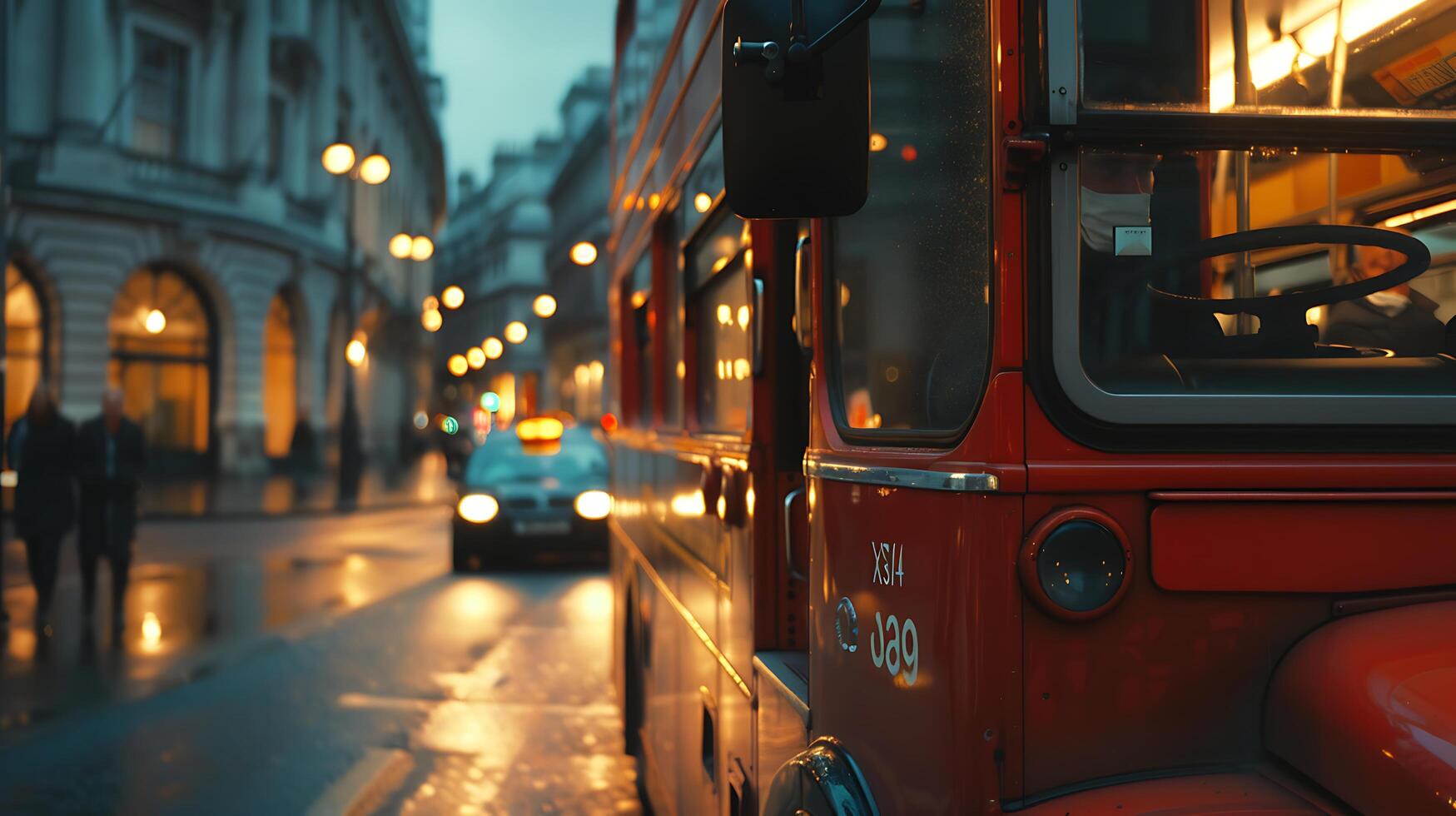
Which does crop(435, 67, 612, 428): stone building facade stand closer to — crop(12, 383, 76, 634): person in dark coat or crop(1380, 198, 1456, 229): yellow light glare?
crop(12, 383, 76, 634): person in dark coat

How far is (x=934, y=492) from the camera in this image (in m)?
1.99

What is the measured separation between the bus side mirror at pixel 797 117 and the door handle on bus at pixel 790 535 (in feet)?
3.26

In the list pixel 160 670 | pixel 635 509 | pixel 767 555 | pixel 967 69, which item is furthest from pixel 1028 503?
pixel 160 670

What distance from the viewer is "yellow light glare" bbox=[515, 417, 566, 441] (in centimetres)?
1772

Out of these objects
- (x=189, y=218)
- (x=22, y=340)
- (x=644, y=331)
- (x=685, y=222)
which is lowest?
(x=644, y=331)

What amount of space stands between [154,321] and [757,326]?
102 feet

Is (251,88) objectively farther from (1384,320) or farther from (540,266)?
(540,266)

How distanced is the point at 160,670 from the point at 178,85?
26.8m

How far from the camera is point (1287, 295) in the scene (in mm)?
1962

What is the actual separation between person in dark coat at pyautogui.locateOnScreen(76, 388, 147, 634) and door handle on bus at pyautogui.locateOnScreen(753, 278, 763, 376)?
9.69 m

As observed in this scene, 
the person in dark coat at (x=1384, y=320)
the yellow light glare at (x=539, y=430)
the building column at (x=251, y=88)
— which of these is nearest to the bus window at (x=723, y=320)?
the person in dark coat at (x=1384, y=320)

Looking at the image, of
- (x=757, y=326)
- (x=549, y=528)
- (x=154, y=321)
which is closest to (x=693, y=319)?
(x=757, y=326)

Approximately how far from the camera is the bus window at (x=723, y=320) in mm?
3387

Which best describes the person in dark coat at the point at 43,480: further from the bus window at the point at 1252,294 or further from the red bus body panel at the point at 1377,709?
the red bus body panel at the point at 1377,709
